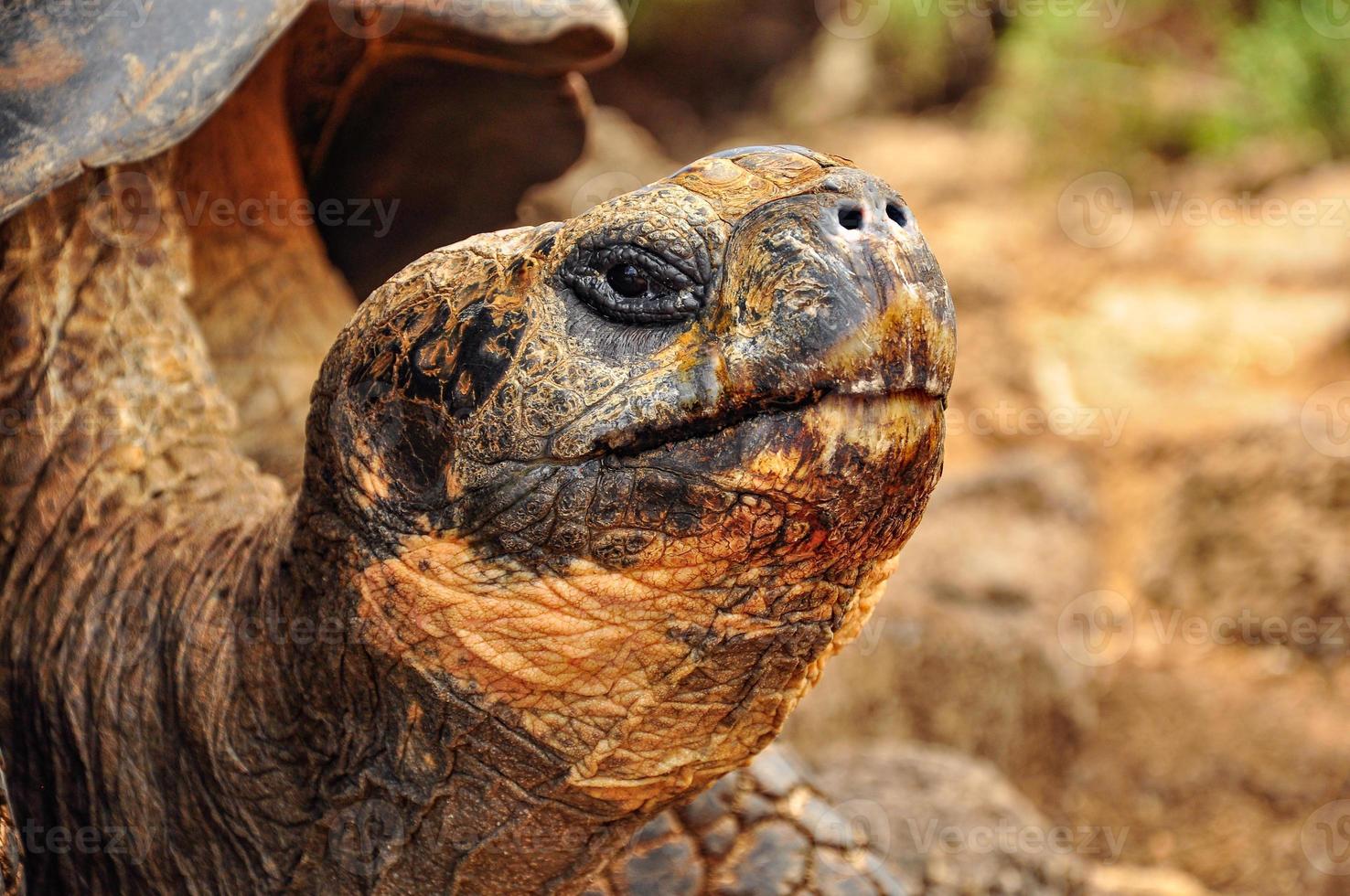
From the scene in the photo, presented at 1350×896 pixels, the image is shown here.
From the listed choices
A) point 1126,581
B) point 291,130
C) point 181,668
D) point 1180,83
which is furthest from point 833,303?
point 1180,83

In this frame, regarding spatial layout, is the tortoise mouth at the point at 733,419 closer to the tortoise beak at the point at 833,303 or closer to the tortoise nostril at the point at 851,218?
the tortoise beak at the point at 833,303

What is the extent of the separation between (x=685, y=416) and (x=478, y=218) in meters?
1.81

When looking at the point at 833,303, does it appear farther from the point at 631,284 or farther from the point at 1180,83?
the point at 1180,83

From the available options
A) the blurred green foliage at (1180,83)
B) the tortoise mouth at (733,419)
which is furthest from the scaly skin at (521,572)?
the blurred green foliage at (1180,83)

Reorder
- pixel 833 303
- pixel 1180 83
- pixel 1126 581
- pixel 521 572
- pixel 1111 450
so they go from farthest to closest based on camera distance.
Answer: pixel 1180 83
pixel 1111 450
pixel 1126 581
pixel 521 572
pixel 833 303

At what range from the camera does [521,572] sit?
1.35m

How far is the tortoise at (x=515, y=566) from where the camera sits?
1.25 m

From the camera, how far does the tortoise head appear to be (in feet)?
4.07

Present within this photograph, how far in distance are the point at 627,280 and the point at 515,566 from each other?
1.00 ft

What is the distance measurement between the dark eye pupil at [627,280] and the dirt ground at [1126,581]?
162 cm

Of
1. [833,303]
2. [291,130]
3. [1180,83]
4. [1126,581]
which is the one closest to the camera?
[833,303]

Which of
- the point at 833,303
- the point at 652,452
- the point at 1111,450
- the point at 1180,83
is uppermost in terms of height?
the point at 833,303

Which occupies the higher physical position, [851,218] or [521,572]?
[851,218]

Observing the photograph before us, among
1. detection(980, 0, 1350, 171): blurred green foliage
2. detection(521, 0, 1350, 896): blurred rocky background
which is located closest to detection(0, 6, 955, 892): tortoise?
detection(521, 0, 1350, 896): blurred rocky background
